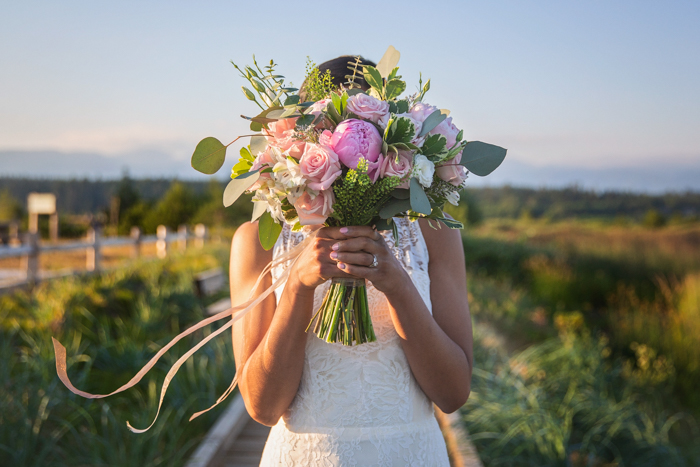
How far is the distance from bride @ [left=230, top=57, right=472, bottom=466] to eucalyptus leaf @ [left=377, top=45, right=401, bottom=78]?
325mm

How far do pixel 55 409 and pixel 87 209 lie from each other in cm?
12309

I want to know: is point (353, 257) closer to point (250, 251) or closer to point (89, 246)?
point (250, 251)

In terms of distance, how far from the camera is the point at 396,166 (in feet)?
4.44

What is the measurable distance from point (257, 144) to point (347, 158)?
1.06ft

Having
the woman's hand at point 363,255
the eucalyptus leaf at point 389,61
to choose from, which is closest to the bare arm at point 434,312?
the woman's hand at point 363,255

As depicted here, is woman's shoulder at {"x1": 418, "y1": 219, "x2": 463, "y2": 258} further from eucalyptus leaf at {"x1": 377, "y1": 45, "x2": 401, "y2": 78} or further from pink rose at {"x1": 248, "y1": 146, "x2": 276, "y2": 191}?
pink rose at {"x1": 248, "y1": 146, "x2": 276, "y2": 191}

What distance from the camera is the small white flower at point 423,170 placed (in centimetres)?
133

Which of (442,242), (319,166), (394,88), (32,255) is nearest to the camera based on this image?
(319,166)

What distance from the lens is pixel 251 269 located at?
1.80 metres

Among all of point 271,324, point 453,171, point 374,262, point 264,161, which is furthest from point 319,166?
point 271,324

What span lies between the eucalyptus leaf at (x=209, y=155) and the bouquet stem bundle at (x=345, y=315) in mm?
510

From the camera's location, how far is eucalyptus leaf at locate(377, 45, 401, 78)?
158 centimetres

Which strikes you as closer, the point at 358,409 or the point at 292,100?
the point at 292,100

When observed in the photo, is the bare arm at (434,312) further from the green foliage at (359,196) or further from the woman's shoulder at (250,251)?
the woman's shoulder at (250,251)
